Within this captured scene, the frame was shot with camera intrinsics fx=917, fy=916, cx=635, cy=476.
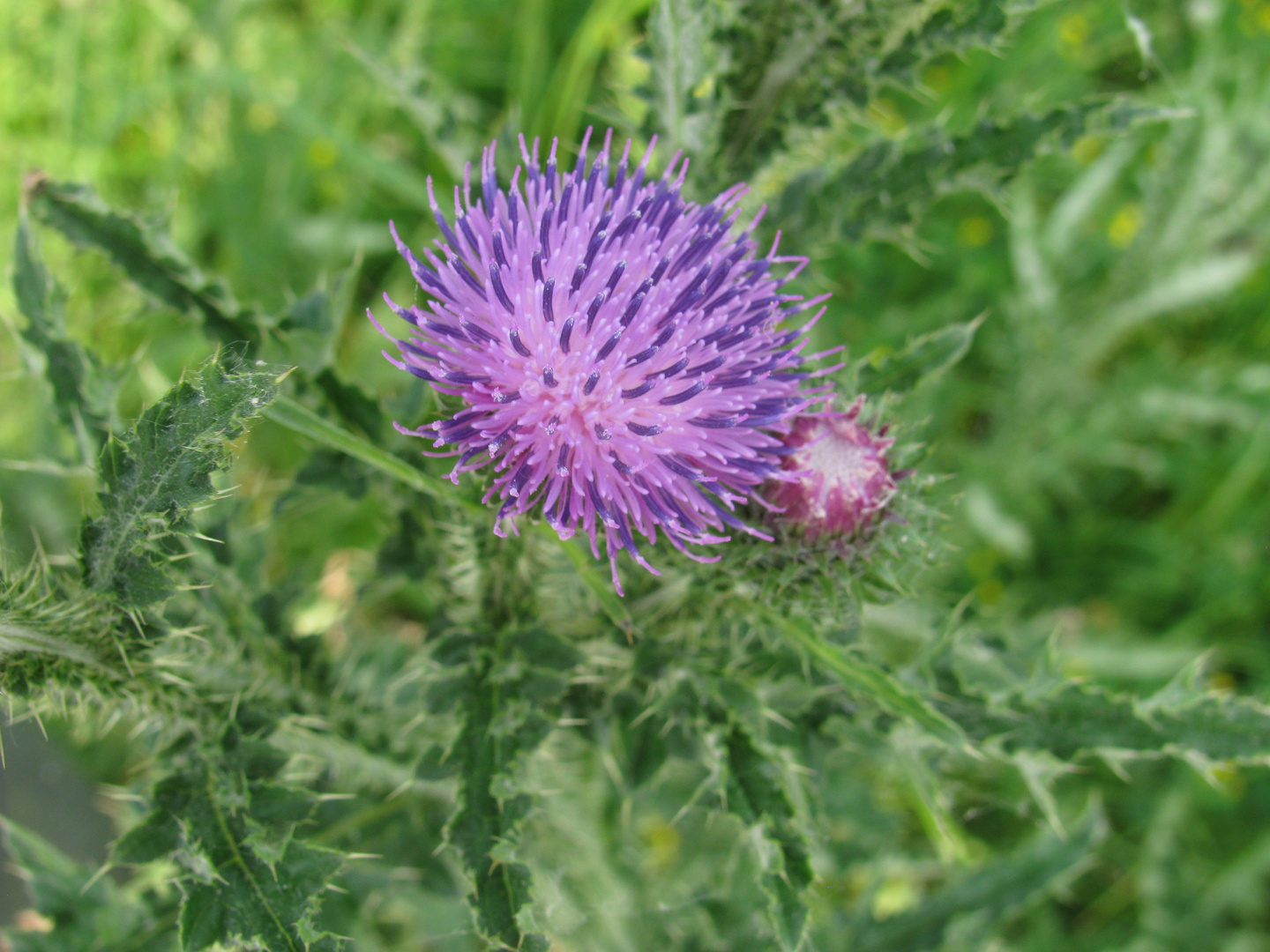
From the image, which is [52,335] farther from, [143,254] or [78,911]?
[78,911]

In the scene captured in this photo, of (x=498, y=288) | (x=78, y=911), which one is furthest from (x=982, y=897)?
(x=78, y=911)

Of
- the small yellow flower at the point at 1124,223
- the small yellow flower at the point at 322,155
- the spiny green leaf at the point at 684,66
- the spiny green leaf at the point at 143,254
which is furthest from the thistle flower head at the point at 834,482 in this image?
the small yellow flower at the point at 322,155

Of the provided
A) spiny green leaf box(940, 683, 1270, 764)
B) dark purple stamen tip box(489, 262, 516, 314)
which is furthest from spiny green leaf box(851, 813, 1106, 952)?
dark purple stamen tip box(489, 262, 516, 314)

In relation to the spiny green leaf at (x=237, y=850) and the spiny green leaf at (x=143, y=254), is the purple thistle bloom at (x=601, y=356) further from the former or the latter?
the spiny green leaf at (x=237, y=850)

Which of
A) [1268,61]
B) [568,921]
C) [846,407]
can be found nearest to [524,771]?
[568,921]

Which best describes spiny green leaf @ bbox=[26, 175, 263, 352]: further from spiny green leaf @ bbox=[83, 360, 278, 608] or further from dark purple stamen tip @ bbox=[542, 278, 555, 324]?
dark purple stamen tip @ bbox=[542, 278, 555, 324]

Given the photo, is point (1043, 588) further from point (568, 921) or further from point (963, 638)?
point (568, 921)
